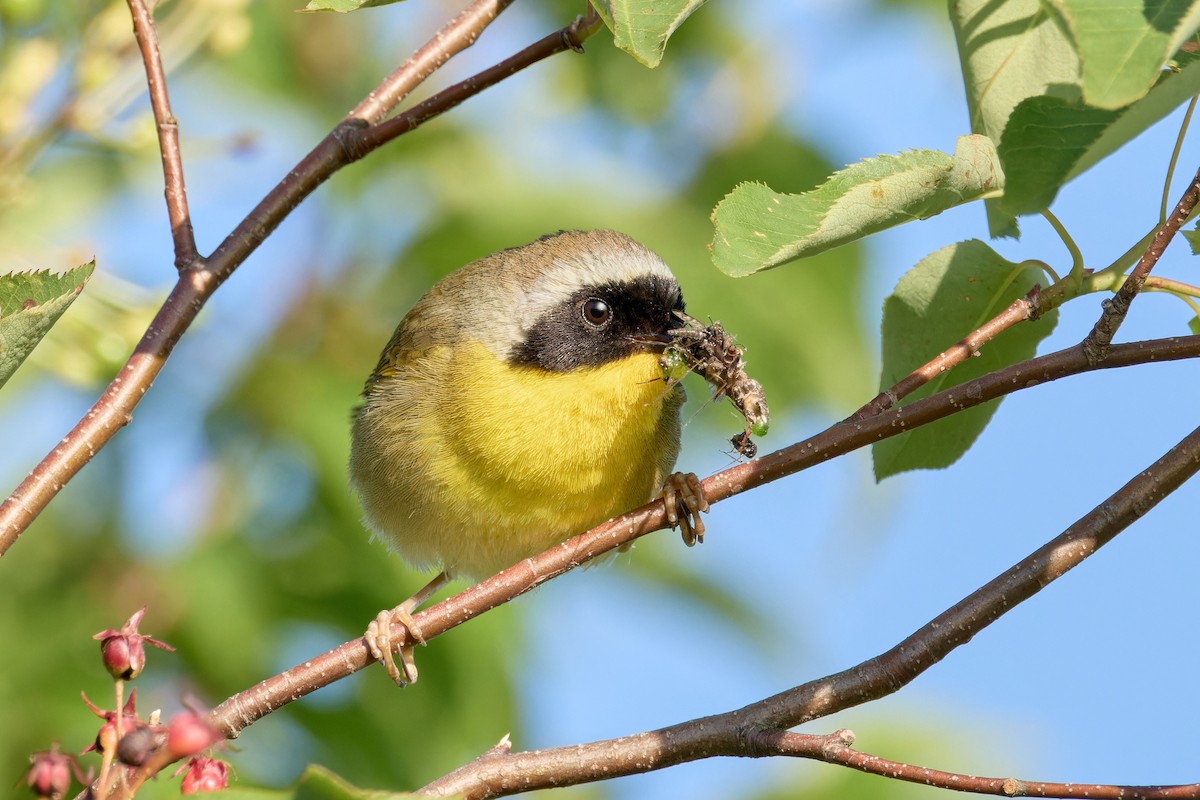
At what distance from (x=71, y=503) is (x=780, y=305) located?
2.18 m

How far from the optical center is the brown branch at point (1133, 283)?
6.26 feet

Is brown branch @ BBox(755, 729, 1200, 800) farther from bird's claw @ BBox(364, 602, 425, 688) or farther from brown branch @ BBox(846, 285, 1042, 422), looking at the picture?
bird's claw @ BBox(364, 602, 425, 688)

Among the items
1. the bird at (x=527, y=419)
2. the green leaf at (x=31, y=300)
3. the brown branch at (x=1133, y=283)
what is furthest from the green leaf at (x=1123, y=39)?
the bird at (x=527, y=419)

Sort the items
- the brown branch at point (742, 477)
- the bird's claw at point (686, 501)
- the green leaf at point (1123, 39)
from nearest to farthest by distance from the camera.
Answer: the green leaf at point (1123, 39)
the brown branch at point (742, 477)
the bird's claw at point (686, 501)

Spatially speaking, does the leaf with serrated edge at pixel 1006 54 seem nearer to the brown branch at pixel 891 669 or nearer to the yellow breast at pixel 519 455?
the brown branch at pixel 891 669

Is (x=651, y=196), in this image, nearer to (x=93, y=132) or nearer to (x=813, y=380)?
(x=813, y=380)

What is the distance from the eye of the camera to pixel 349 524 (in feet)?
12.1

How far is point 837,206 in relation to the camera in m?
1.92

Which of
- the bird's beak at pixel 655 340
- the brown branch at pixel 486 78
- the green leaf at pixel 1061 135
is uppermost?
the bird's beak at pixel 655 340

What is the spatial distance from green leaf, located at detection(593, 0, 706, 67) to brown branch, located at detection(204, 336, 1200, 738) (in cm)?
84

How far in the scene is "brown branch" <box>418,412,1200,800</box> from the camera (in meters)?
2.18

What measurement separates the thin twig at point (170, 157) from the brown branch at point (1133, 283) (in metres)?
1.68

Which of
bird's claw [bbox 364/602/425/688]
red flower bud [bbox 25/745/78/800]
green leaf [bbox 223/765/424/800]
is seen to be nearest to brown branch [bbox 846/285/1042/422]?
green leaf [bbox 223/765/424/800]

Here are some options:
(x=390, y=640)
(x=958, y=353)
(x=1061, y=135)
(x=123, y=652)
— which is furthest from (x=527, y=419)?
(x=1061, y=135)
